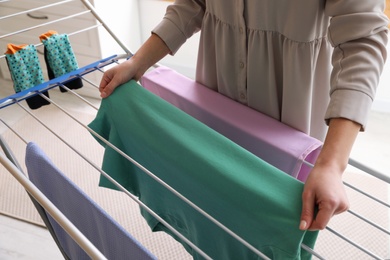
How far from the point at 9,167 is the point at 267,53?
53 cm

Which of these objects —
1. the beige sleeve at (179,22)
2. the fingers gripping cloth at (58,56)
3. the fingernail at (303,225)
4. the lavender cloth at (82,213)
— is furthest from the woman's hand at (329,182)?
the fingers gripping cloth at (58,56)

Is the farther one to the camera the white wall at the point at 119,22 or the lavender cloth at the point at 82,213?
the white wall at the point at 119,22

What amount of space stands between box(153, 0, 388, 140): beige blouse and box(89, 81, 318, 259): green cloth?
160 millimetres

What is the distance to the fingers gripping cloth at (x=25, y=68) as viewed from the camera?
2.99 ft

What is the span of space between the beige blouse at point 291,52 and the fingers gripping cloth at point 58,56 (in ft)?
0.85

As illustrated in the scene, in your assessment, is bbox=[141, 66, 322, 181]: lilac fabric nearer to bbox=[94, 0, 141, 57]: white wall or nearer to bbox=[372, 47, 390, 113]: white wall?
bbox=[94, 0, 141, 57]: white wall

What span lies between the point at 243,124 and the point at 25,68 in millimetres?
541

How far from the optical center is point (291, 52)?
0.75m

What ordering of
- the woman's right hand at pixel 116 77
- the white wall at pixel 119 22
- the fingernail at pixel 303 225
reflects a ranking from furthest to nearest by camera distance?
the white wall at pixel 119 22, the woman's right hand at pixel 116 77, the fingernail at pixel 303 225

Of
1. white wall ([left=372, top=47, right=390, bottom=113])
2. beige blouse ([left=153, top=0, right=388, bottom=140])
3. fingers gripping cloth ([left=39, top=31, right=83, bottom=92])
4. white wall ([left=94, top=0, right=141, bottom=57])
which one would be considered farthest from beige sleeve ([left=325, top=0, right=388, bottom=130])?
white wall ([left=372, top=47, right=390, bottom=113])

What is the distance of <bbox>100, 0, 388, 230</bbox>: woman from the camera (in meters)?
0.58

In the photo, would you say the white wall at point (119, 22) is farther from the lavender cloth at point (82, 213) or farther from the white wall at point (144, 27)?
the lavender cloth at point (82, 213)

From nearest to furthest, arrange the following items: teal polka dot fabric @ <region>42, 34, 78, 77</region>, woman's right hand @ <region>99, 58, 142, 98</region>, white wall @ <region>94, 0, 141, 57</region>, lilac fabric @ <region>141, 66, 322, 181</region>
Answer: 1. lilac fabric @ <region>141, 66, 322, 181</region>
2. woman's right hand @ <region>99, 58, 142, 98</region>
3. teal polka dot fabric @ <region>42, 34, 78, 77</region>
4. white wall @ <region>94, 0, 141, 57</region>

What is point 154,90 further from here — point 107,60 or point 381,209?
point 381,209
